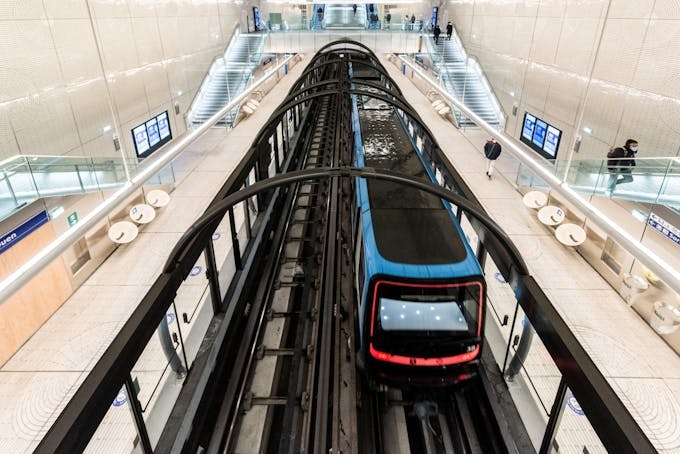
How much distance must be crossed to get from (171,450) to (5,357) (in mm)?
4021

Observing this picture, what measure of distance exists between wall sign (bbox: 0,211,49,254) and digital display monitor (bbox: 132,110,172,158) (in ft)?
16.7

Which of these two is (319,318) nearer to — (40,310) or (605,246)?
(40,310)

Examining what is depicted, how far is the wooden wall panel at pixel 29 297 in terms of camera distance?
650cm

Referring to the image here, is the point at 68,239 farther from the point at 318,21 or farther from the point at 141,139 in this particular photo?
the point at 318,21

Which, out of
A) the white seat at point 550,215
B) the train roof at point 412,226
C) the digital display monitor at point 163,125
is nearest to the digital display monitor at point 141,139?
the digital display monitor at point 163,125

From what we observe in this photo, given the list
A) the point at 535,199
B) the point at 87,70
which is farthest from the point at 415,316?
the point at 87,70

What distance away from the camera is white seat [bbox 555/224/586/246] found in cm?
856

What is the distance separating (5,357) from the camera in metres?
6.23

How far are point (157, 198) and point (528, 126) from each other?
41.0 feet

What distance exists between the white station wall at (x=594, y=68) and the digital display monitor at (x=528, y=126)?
28cm

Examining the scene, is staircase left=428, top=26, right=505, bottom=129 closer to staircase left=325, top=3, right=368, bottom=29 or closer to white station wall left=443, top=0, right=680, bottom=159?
white station wall left=443, top=0, right=680, bottom=159

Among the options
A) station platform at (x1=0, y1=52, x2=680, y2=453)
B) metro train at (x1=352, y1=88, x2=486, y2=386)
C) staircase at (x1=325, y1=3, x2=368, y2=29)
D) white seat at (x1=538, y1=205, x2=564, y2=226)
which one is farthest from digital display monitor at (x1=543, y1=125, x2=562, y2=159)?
staircase at (x1=325, y1=3, x2=368, y2=29)

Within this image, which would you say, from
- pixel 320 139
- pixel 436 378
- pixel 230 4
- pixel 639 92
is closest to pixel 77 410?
pixel 436 378

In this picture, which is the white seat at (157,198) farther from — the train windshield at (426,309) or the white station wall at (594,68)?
the white station wall at (594,68)
